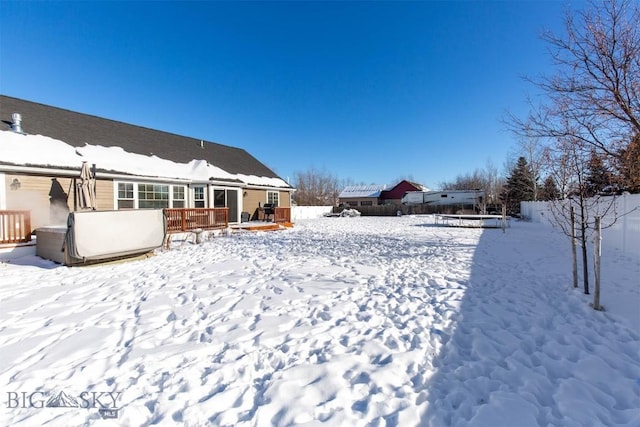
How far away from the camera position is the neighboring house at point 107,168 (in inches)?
372

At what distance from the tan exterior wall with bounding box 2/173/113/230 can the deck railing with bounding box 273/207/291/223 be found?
8.86 m

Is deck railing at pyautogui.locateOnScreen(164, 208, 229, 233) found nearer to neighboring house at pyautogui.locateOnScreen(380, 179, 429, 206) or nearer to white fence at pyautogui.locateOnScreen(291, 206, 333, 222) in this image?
white fence at pyautogui.locateOnScreen(291, 206, 333, 222)

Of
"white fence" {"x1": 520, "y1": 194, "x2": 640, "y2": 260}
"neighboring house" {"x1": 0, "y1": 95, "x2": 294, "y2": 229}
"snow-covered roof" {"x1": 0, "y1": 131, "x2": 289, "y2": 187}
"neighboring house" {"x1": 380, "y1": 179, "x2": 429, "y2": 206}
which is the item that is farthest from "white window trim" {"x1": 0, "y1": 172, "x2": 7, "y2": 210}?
"neighboring house" {"x1": 380, "y1": 179, "x2": 429, "y2": 206}

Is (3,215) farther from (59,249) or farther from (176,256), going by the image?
(176,256)

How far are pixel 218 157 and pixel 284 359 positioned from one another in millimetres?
17224

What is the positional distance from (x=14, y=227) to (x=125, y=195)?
4.32 m

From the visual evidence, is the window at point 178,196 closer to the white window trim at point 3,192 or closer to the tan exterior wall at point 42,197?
the tan exterior wall at point 42,197

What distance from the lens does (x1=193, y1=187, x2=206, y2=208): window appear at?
14.1m

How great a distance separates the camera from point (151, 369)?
268 centimetres

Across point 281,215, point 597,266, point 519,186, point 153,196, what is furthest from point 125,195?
point 519,186

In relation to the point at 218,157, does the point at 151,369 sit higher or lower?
lower

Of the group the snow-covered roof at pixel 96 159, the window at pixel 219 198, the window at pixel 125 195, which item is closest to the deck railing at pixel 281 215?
the snow-covered roof at pixel 96 159

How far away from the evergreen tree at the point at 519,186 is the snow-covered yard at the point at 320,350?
27.6 metres

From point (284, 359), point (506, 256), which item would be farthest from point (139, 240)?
point (506, 256)
